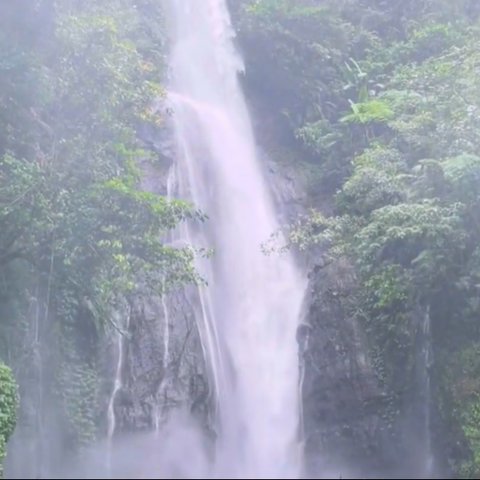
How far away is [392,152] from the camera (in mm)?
15156

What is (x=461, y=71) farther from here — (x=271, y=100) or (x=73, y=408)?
(x=73, y=408)

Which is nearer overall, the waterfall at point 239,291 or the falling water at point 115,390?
the falling water at point 115,390

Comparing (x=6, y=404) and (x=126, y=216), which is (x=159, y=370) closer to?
(x=126, y=216)

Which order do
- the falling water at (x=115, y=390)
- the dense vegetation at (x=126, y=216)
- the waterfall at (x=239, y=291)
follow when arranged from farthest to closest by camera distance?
the waterfall at (x=239, y=291) → the falling water at (x=115, y=390) → the dense vegetation at (x=126, y=216)

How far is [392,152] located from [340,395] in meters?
5.03

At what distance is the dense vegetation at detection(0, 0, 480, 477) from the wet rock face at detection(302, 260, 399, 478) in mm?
341

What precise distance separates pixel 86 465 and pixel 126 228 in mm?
3685

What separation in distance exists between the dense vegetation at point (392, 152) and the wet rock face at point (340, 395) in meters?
0.32

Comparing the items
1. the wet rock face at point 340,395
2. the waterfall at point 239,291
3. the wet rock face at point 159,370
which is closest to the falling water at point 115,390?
the wet rock face at point 159,370

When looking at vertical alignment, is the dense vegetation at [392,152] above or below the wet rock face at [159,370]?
above

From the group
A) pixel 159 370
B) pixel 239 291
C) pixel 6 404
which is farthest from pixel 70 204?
pixel 239 291

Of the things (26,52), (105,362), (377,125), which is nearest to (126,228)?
(105,362)

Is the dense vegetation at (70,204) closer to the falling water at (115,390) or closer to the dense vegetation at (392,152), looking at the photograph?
the falling water at (115,390)

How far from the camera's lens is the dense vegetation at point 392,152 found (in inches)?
482
